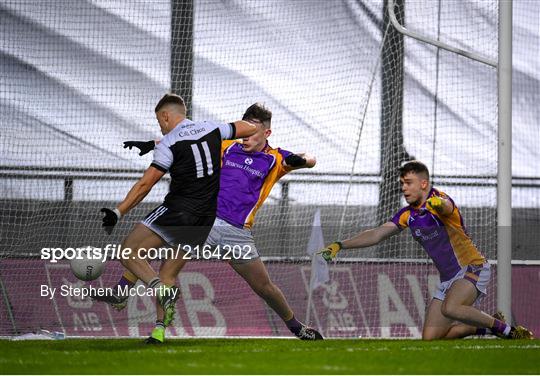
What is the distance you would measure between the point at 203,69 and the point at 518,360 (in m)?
6.00

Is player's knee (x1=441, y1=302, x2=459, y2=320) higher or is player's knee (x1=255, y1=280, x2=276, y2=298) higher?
player's knee (x1=255, y1=280, x2=276, y2=298)

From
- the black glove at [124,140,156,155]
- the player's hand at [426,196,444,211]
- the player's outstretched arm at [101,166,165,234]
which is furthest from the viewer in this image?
the black glove at [124,140,156,155]

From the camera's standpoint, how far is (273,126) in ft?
40.6

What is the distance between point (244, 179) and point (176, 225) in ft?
3.76

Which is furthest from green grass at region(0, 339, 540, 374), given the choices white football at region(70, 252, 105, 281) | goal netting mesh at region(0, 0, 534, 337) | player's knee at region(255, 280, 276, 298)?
goal netting mesh at region(0, 0, 534, 337)

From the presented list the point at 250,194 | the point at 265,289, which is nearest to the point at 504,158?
the point at 250,194

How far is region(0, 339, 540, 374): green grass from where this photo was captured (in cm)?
639

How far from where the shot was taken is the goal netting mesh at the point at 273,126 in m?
11.3

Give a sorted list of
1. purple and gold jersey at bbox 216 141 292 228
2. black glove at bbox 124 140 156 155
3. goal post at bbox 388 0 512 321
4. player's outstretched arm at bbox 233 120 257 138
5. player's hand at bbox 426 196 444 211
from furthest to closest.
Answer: goal post at bbox 388 0 512 321 < purple and gold jersey at bbox 216 141 292 228 < black glove at bbox 124 140 156 155 < player's hand at bbox 426 196 444 211 < player's outstretched arm at bbox 233 120 257 138

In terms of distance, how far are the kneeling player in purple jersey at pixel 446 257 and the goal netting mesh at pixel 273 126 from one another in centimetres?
170

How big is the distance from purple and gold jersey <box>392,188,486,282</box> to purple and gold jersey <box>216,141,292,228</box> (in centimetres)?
122

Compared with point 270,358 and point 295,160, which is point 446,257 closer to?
point 295,160
